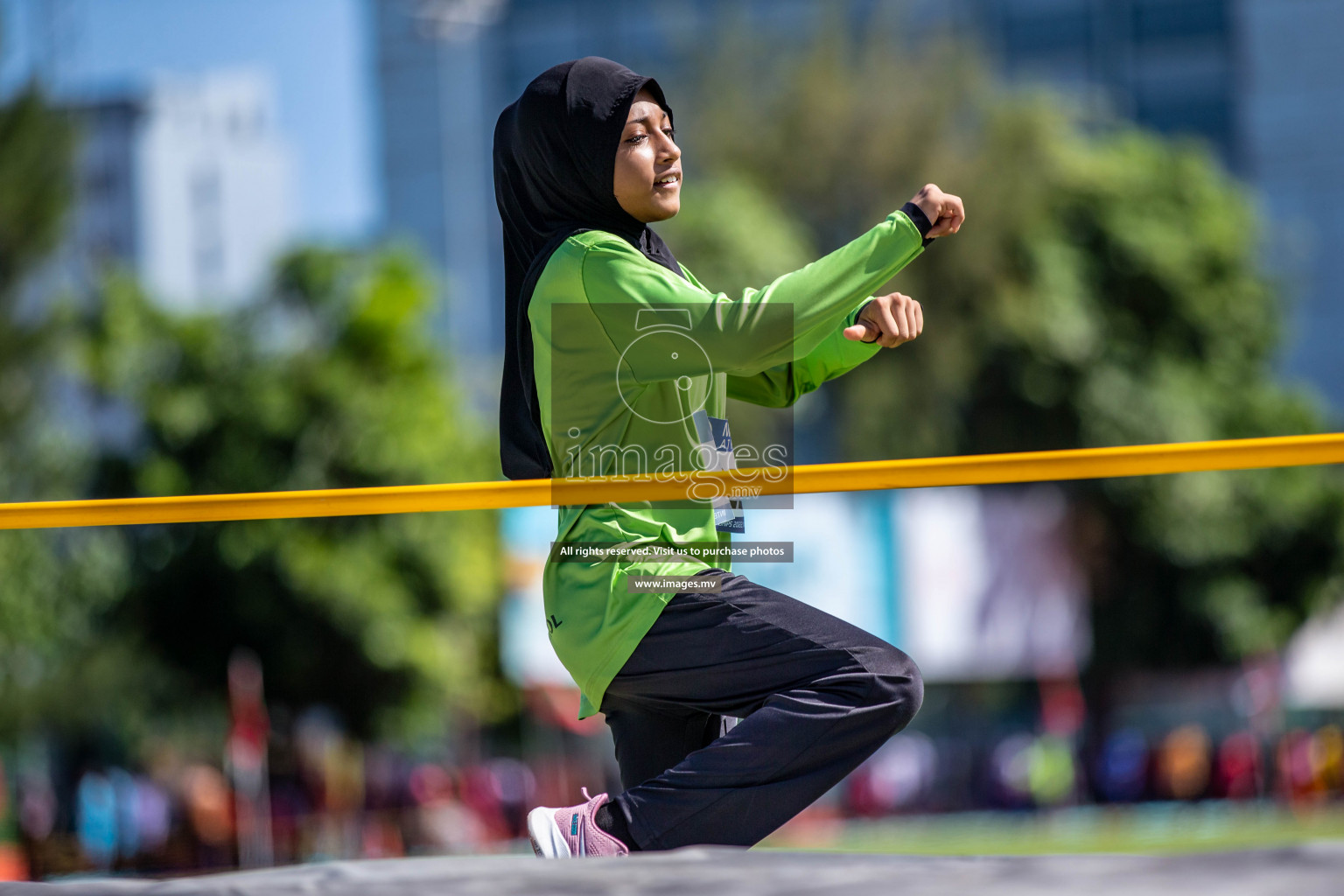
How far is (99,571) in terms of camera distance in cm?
1716

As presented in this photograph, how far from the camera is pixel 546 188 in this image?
2.69 metres

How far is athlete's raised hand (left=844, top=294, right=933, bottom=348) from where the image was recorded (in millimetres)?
2654

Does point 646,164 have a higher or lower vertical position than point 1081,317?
lower

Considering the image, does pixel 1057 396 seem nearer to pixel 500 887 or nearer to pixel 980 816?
pixel 980 816

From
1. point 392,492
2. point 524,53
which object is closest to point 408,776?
point 392,492

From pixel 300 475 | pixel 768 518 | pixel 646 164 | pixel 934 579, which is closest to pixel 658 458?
pixel 646 164

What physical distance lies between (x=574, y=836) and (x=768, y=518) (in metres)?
8.86

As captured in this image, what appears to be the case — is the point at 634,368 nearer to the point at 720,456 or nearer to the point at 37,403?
the point at 720,456

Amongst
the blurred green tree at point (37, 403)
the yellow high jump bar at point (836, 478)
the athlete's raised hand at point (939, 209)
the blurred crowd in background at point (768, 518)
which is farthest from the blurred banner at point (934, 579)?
the athlete's raised hand at point (939, 209)

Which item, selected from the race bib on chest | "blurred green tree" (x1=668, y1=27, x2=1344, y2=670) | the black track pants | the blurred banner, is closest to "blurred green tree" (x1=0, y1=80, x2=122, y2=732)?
the blurred banner

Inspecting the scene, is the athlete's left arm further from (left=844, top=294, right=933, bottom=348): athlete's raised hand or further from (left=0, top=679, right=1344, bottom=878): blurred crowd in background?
(left=0, top=679, right=1344, bottom=878): blurred crowd in background

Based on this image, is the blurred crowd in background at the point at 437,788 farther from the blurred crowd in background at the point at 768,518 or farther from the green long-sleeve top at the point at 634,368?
the green long-sleeve top at the point at 634,368

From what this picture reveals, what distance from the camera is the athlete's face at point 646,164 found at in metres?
2.63

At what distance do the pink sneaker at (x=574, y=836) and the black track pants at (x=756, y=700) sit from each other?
47mm
